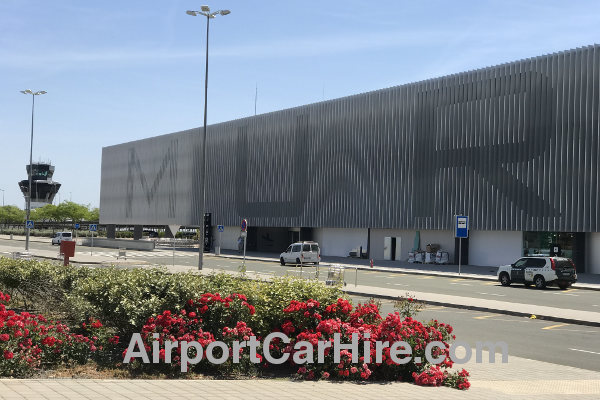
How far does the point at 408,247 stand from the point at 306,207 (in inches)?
488

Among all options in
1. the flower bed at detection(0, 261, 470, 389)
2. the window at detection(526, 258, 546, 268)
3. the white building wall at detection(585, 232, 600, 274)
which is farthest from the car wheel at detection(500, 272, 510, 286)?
the flower bed at detection(0, 261, 470, 389)

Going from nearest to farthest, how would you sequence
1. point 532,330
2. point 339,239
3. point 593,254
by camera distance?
point 532,330 → point 593,254 → point 339,239

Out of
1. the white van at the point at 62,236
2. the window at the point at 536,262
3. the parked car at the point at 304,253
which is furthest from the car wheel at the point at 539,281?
the white van at the point at 62,236

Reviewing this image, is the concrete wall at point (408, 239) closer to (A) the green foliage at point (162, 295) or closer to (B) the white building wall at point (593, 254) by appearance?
(B) the white building wall at point (593, 254)

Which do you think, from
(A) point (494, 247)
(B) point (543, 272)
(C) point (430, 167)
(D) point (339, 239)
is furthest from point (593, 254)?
(D) point (339, 239)

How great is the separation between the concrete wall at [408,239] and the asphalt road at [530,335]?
31302mm

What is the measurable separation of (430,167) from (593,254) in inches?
557

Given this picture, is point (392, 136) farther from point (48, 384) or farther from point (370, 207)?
point (48, 384)

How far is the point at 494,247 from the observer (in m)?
48.3

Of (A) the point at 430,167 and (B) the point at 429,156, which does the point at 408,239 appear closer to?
(A) the point at 430,167

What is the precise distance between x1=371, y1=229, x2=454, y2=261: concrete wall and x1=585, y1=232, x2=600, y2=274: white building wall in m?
11.1

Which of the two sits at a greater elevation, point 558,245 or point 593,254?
point 558,245

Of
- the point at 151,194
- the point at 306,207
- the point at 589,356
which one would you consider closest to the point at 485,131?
the point at 306,207

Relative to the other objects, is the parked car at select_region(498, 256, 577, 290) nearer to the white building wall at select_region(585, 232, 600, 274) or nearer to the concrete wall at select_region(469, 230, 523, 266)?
the white building wall at select_region(585, 232, 600, 274)
